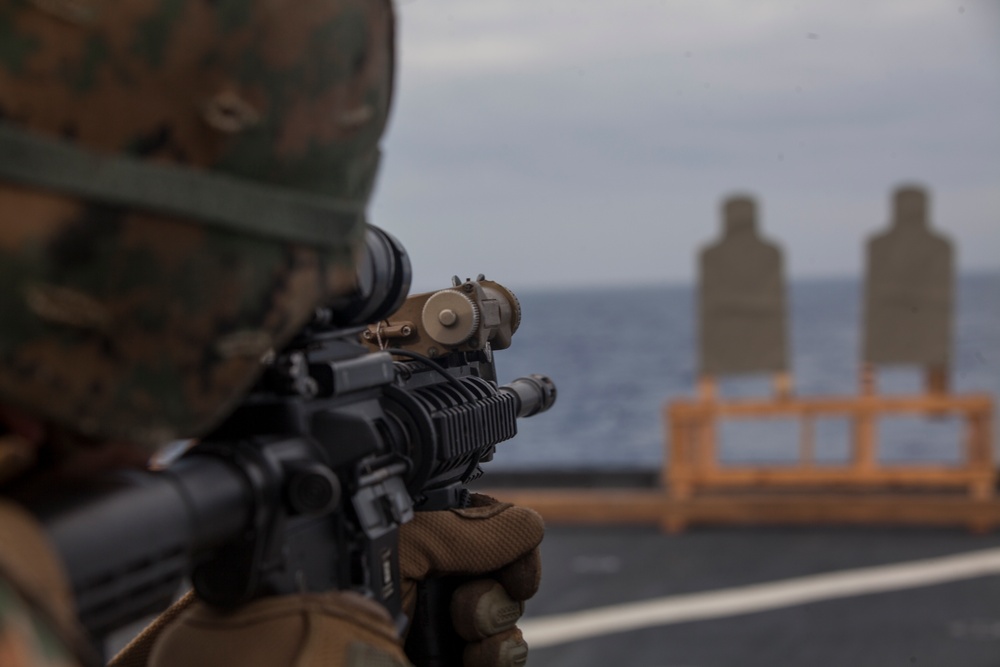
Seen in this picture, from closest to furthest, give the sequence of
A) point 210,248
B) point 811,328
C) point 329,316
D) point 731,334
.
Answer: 1. point 210,248
2. point 329,316
3. point 731,334
4. point 811,328

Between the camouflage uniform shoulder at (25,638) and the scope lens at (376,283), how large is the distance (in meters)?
0.48

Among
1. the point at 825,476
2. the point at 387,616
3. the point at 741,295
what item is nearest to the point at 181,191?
the point at 387,616

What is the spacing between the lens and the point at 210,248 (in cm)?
68

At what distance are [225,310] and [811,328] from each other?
157 ft

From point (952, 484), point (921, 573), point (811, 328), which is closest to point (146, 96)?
point (921, 573)

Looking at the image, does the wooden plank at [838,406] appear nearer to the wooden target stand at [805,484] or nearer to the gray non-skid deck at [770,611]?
the wooden target stand at [805,484]

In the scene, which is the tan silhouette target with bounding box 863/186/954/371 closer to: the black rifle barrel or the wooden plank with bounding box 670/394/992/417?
the wooden plank with bounding box 670/394/992/417

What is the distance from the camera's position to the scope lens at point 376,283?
1.05 m

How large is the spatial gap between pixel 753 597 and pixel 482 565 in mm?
4179

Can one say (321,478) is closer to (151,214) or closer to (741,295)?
(151,214)

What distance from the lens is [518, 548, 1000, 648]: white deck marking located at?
189 inches

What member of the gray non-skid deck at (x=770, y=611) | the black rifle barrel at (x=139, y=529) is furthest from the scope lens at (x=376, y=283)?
the gray non-skid deck at (x=770, y=611)

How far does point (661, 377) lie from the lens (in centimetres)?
3247

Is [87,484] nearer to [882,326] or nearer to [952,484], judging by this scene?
[952,484]
